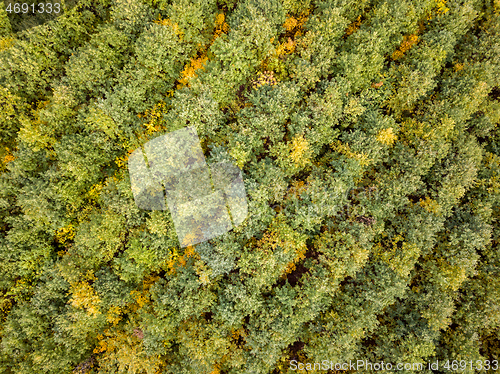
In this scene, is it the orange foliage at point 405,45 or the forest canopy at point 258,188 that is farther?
the orange foliage at point 405,45

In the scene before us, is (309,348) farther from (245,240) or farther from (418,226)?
(418,226)

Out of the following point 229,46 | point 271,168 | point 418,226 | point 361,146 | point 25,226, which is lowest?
point 25,226

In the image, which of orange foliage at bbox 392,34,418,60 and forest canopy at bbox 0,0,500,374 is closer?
forest canopy at bbox 0,0,500,374

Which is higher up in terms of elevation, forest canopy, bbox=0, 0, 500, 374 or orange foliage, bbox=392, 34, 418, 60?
orange foliage, bbox=392, 34, 418, 60

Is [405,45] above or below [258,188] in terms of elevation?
above

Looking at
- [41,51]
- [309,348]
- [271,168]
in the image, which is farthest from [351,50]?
[41,51]

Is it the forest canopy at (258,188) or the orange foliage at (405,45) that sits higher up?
the orange foliage at (405,45)

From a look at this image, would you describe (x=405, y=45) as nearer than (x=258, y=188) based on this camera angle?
No

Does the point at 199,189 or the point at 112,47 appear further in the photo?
the point at 112,47
